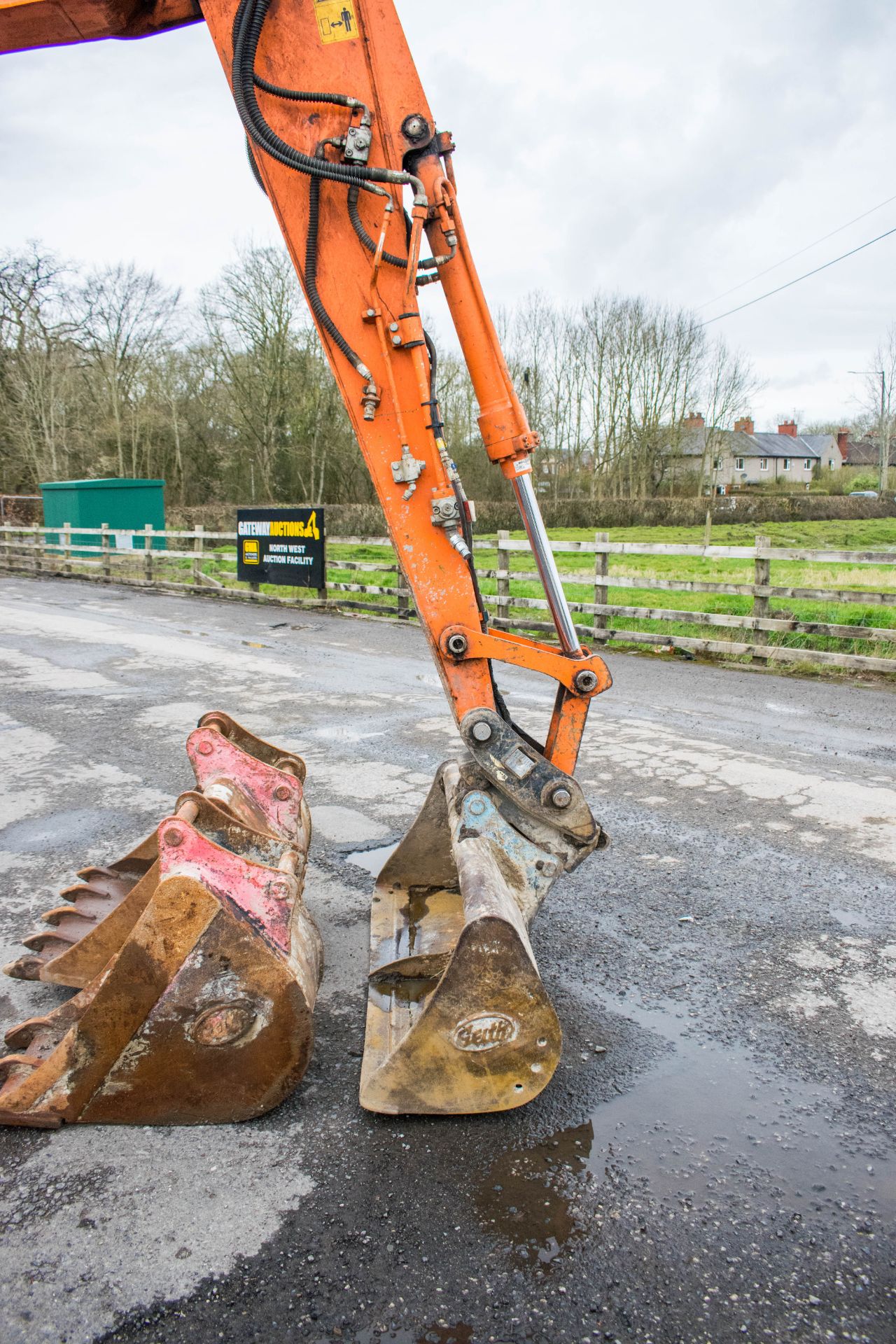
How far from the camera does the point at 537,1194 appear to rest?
85.4 inches

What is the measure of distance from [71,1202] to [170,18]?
12.4ft

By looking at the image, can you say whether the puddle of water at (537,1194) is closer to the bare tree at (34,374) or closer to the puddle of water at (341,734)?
the puddle of water at (341,734)

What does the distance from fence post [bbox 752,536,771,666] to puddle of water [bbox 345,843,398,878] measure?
658 cm

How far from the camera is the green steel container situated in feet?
74.6

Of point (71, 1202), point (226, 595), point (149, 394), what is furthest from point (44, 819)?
point (149, 394)

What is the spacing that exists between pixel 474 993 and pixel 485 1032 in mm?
122

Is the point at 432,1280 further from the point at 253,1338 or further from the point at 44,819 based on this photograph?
the point at 44,819

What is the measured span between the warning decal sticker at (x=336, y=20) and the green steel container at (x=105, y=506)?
2029cm

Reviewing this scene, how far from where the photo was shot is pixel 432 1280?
1.92 m

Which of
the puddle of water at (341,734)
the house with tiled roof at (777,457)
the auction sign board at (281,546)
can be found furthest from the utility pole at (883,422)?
the puddle of water at (341,734)

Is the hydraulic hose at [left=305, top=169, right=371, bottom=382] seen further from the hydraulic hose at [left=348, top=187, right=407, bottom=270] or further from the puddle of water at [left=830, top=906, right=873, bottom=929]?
the puddle of water at [left=830, top=906, right=873, bottom=929]

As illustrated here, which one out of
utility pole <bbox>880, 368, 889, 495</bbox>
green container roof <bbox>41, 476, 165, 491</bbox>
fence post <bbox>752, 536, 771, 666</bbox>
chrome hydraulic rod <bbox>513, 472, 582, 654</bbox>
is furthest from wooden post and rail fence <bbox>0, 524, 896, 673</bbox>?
utility pole <bbox>880, 368, 889, 495</bbox>

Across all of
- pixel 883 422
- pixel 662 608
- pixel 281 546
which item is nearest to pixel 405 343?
pixel 662 608

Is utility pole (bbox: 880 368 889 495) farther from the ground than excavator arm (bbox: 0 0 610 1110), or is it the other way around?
utility pole (bbox: 880 368 889 495)
